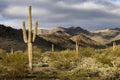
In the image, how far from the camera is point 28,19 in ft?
100

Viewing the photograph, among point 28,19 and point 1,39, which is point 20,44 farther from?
point 28,19

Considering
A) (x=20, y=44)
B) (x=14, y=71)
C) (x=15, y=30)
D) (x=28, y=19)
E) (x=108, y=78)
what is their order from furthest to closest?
(x=15, y=30)
(x=20, y=44)
(x=28, y=19)
(x=14, y=71)
(x=108, y=78)

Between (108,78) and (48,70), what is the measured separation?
8242mm

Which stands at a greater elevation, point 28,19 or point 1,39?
point 28,19

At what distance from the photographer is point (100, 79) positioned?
2384 cm

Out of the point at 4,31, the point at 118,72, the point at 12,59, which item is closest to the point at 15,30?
the point at 4,31

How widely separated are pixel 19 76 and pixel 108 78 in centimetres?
661

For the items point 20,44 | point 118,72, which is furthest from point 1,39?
point 118,72

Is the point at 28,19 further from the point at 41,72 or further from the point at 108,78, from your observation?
the point at 108,78

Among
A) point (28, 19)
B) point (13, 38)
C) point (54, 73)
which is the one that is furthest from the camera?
point (13, 38)

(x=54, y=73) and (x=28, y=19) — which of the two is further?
(x=28, y=19)

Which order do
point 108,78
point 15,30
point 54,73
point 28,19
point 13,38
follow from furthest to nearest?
point 15,30, point 13,38, point 28,19, point 54,73, point 108,78

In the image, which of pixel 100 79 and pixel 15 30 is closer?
pixel 100 79

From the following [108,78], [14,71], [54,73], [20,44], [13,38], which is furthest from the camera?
[13,38]
